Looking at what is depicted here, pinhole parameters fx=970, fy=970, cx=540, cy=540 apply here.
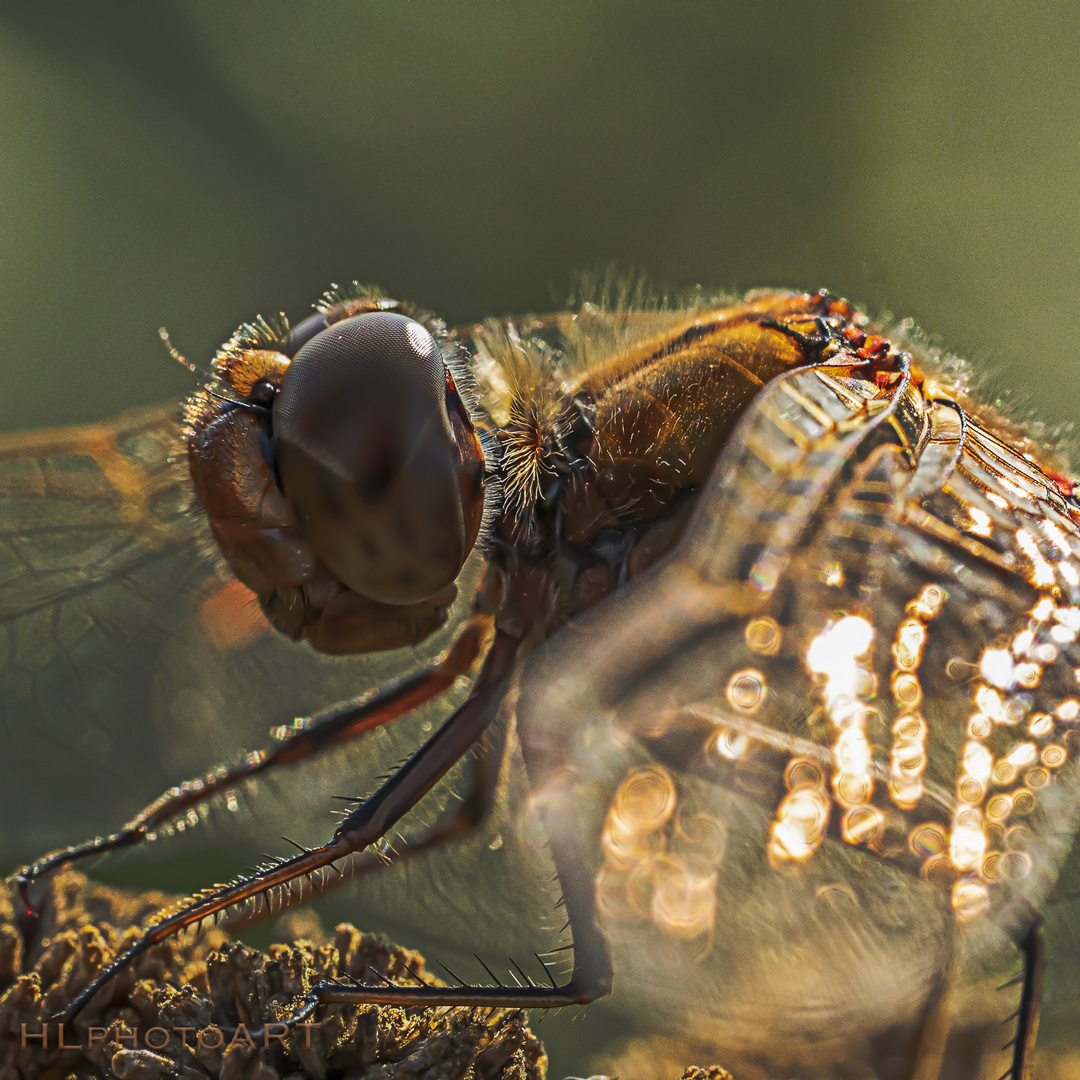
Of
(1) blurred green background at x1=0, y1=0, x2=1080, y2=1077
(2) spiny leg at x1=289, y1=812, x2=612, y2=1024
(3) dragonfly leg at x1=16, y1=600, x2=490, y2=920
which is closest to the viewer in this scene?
(2) spiny leg at x1=289, y1=812, x2=612, y2=1024

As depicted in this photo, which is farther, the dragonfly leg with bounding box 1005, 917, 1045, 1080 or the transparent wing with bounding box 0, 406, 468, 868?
the transparent wing with bounding box 0, 406, 468, 868

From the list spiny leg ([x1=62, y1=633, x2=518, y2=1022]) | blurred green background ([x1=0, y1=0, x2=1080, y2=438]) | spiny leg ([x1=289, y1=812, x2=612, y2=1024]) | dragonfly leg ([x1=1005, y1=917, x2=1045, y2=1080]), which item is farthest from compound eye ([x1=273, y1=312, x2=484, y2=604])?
blurred green background ([x1=0, y1=0, x2=1080, y2=438])

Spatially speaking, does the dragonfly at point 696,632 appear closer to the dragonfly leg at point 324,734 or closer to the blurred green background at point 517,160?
the dragonfly leg at point 324,734

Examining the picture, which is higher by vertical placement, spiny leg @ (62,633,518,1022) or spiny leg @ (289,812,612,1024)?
spiny leg @ (62,633,518,1022)

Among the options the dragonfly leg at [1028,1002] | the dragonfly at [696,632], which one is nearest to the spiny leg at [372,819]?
the dragonfly at [696,632]

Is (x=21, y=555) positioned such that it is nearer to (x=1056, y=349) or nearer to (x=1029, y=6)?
(x=1056, y=349)

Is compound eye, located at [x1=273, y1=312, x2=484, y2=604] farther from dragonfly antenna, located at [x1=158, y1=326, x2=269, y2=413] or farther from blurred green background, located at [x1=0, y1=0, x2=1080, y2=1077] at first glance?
blurred green background, located at [x1=0, y1=0, x2=1080, y2=1077]

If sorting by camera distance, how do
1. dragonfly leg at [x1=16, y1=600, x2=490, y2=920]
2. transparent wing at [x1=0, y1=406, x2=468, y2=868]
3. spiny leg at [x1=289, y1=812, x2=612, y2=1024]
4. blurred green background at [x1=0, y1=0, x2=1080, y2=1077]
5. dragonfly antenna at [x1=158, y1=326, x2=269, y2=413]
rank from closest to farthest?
spiny leg at [x1=289, y1=812, x2=612, y2=1024] < dragonfly antenna at [x1=158, y1=326, x2=269, y2=413] < dragonfly leg at [x1=16, y1=600, x2=490, y2=920] < transparent wing at [x1=0, y1=406, x2=468, y2=868] < blurred green background at [x1=0, y1=0, x2=1080, y2=1077]

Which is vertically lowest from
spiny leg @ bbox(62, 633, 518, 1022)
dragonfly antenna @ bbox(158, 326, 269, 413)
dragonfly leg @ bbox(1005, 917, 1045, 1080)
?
dragonfly leg @ bbox(1005, 917, 1045, 1080)
